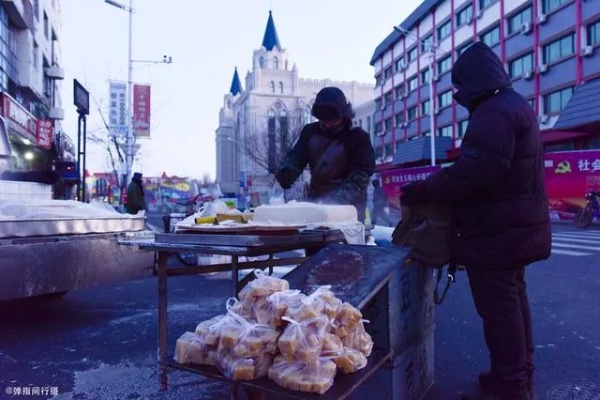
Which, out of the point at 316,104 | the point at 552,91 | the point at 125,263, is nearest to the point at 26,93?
the point at 125,263

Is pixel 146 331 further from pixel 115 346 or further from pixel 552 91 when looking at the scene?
pixel 552 91

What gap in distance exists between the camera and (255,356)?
174cm

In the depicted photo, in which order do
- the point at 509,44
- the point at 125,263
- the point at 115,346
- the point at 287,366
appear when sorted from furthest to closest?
the point at 509,44 → the point at 125,263 → the point at 115,346 → the point at 287,366

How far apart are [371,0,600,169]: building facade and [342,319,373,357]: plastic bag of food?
25086 millimetres

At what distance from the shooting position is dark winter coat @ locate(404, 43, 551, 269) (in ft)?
8.32

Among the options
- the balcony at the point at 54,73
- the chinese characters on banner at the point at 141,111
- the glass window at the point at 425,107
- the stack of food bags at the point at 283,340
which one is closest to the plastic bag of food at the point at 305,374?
the stack of food bags at the point at 283,340

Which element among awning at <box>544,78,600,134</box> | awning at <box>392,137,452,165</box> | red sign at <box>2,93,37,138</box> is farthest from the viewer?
awning at <box>392,137,452,165</box>

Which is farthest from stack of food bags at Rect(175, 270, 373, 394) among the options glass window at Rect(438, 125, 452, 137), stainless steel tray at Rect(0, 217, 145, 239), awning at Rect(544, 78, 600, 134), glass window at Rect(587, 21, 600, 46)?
glass window at Rect(438, 125, 452, 137)

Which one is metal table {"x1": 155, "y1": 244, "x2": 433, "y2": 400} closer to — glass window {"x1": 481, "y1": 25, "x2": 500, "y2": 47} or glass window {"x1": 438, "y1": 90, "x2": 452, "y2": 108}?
glass window {"x1": 481, "y1": 25, "x2": 500, "y2": 47}

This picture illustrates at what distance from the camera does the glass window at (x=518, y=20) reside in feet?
96.8

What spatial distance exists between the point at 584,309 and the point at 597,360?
6.06 feet

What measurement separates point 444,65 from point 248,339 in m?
43.1

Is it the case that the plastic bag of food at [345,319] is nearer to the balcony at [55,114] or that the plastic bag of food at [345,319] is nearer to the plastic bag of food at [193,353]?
the plastic bag of food at [193,353]

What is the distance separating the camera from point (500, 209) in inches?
102
